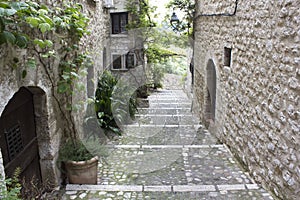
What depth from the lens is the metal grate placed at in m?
2.94

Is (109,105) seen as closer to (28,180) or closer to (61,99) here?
(61,99)

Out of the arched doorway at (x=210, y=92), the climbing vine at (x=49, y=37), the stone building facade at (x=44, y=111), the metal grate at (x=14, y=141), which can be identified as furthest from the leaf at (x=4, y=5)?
the arched doorway at (x=210, y=92)

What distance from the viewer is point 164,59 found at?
13.6m

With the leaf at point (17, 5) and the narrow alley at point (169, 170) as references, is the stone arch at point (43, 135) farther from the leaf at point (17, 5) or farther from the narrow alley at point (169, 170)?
the leaf at point (17, 5)

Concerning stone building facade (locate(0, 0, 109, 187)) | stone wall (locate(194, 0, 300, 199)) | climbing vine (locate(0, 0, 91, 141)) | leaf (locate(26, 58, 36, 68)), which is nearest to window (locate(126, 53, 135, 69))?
stone wall (locate(194, 0, 300, 199))

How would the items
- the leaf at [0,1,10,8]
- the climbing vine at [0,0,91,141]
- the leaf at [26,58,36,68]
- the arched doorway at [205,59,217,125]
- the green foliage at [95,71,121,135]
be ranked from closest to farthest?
1. the leaf at [0,1,10,8]
2. the climbing vine at [0,0,91,141]
3. the leaf at [26,58,36,68]
4. the green foliage at [95,71,121,135]
5. the arched doorway at [205,59,217,125]

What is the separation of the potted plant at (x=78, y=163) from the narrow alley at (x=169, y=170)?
13cm

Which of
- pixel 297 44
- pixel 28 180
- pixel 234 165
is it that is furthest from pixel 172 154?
pixel 297 44

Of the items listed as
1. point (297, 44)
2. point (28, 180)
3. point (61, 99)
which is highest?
point (297, 44)

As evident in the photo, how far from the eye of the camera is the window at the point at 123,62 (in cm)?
1116

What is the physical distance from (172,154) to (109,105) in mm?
2067

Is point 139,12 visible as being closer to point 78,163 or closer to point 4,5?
point 78,163

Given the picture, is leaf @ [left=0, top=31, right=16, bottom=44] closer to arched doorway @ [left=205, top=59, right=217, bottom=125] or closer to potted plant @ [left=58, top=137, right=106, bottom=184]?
potted plant @ [left=58, top=137, right=106, bottom=184]

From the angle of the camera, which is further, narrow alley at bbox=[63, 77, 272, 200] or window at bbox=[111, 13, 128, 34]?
window at bbox=[111, 13, 128, 34]
